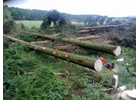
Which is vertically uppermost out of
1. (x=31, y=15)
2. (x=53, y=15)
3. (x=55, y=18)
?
(x=53, y=15)

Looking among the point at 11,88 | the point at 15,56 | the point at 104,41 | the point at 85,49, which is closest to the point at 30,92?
the point at 11,88

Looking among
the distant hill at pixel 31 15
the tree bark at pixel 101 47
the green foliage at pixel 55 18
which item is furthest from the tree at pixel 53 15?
the tree bark at pixel 101 47

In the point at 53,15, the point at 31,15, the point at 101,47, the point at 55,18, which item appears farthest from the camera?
the point at 55,18

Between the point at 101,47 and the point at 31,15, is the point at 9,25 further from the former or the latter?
the point at 101,47

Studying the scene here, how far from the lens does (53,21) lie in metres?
10.9

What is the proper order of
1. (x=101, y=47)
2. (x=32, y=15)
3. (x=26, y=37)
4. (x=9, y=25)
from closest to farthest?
(x=101, y=47) → (x=26, y=37) → (x=9, y=25) → (x=32, y=15)

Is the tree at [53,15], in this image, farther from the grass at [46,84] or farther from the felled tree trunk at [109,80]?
the felled tree trunk at [109,80]

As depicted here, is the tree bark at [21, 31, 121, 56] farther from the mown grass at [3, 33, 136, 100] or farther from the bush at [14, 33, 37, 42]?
the bush at [14, 33, 37, 42]

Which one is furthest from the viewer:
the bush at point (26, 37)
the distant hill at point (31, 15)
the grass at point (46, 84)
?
the bush at point (26, 37)

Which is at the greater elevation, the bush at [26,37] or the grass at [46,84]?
the bush at [26,37]

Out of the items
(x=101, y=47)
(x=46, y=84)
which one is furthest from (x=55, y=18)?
(x=46, y=84)

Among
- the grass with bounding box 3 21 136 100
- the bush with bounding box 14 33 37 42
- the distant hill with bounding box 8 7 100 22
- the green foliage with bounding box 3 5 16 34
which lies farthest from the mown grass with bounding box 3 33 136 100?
the green foliage with bounding box 3 5 16 34

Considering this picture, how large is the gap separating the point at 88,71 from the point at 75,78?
83cm

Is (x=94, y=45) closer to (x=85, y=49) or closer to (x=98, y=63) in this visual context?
(x=85, y=49)
